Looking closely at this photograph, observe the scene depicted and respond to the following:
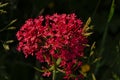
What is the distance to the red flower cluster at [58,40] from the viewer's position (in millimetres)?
2454

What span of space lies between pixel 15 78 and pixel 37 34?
1.87m

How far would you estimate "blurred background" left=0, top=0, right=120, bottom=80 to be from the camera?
4.24 meters

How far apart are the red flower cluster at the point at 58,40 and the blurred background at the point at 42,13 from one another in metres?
1.48

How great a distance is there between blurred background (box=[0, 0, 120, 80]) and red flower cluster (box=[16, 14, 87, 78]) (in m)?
1.48

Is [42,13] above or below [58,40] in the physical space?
above

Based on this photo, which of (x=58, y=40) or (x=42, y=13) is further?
(x=42, y=13)

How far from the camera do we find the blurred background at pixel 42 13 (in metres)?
4.24

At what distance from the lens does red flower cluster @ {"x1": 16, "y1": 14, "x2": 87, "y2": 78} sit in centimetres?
245

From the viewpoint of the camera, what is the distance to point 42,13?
4.62 meters

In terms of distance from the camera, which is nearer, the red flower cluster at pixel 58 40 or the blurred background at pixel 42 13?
the red flower cluster at pixel 58 40

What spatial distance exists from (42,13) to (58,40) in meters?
Answer: 2.20

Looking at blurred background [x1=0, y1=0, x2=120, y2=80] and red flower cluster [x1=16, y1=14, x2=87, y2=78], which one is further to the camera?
blurred background [x1=0, y1=0, x2=120, y2=80]

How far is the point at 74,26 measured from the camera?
2518 millimetres

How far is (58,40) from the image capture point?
2.44 metres
